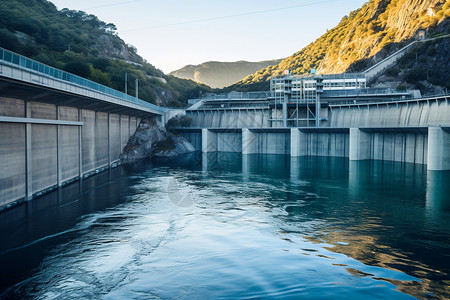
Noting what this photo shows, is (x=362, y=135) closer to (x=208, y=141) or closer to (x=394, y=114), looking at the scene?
(x=394, y=114)

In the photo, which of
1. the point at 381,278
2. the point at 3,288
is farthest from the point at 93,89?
the point at 381,278

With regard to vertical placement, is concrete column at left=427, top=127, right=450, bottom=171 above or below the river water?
above

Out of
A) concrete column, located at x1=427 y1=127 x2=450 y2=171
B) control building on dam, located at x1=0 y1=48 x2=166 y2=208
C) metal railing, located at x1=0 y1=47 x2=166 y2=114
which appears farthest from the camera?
concrete column, located at x1=427 y1=127 x2=450 y2=171

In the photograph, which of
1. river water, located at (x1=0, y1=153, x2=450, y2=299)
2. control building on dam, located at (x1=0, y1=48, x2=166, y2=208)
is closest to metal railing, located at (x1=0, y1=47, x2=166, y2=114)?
control building on dam, located at (x1=0, y1=48, x2=166, y2=208)

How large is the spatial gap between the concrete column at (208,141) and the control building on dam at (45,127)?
34.8 meters

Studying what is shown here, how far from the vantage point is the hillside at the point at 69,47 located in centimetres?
8944

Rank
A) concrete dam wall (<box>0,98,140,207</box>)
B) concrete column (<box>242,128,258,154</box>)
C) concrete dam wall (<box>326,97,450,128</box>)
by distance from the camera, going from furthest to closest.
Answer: concrete column (<box>242,128,258,154</box>), concrete dam wall (<box>326,97,450,128</box>), concrete dam wall (<box>0,98,140,207</box>)

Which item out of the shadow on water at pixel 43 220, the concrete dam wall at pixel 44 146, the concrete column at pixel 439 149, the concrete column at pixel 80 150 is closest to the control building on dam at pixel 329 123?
the concrete column at pixel 439 149

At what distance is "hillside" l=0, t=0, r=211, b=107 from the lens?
8944 centimetres

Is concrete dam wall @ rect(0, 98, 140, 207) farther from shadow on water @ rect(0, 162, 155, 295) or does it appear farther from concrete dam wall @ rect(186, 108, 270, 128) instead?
concrete dam wall @ rect(186, 108, 270, 128)

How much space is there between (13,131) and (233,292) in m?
25.5

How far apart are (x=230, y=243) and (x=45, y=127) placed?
26439 millimetres

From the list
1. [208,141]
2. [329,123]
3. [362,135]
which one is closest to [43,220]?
[362,135]

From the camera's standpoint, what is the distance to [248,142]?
3369 inches
